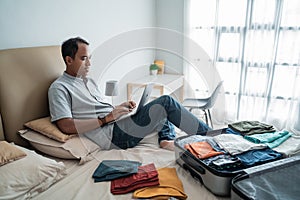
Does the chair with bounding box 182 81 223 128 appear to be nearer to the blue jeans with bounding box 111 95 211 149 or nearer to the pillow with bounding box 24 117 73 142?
the blue jeans with bounding box 111 95 211 149

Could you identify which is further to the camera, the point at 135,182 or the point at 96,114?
the point at 96,114

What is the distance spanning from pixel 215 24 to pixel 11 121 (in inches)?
102

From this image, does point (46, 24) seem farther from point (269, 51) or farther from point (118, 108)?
point (269, 51)

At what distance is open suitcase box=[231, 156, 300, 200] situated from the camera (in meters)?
1.05

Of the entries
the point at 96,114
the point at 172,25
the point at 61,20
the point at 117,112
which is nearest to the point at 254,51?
the point at 172,25

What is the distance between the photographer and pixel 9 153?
1232mm

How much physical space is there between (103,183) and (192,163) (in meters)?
0.51

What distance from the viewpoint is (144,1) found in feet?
10.5

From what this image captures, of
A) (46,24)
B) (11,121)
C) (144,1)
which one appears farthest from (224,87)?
(11,121)

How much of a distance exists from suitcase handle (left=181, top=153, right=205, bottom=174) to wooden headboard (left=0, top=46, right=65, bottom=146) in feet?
3.46

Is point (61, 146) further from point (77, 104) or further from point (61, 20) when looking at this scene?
point (61, 20)

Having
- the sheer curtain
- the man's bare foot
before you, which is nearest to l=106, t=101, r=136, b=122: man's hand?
the man's bare foot

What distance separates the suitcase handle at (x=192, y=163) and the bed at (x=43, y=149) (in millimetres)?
70

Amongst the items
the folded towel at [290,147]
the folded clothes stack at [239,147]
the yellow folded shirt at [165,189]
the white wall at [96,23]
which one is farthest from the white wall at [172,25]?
the yellow folded shirt at [165,189]
